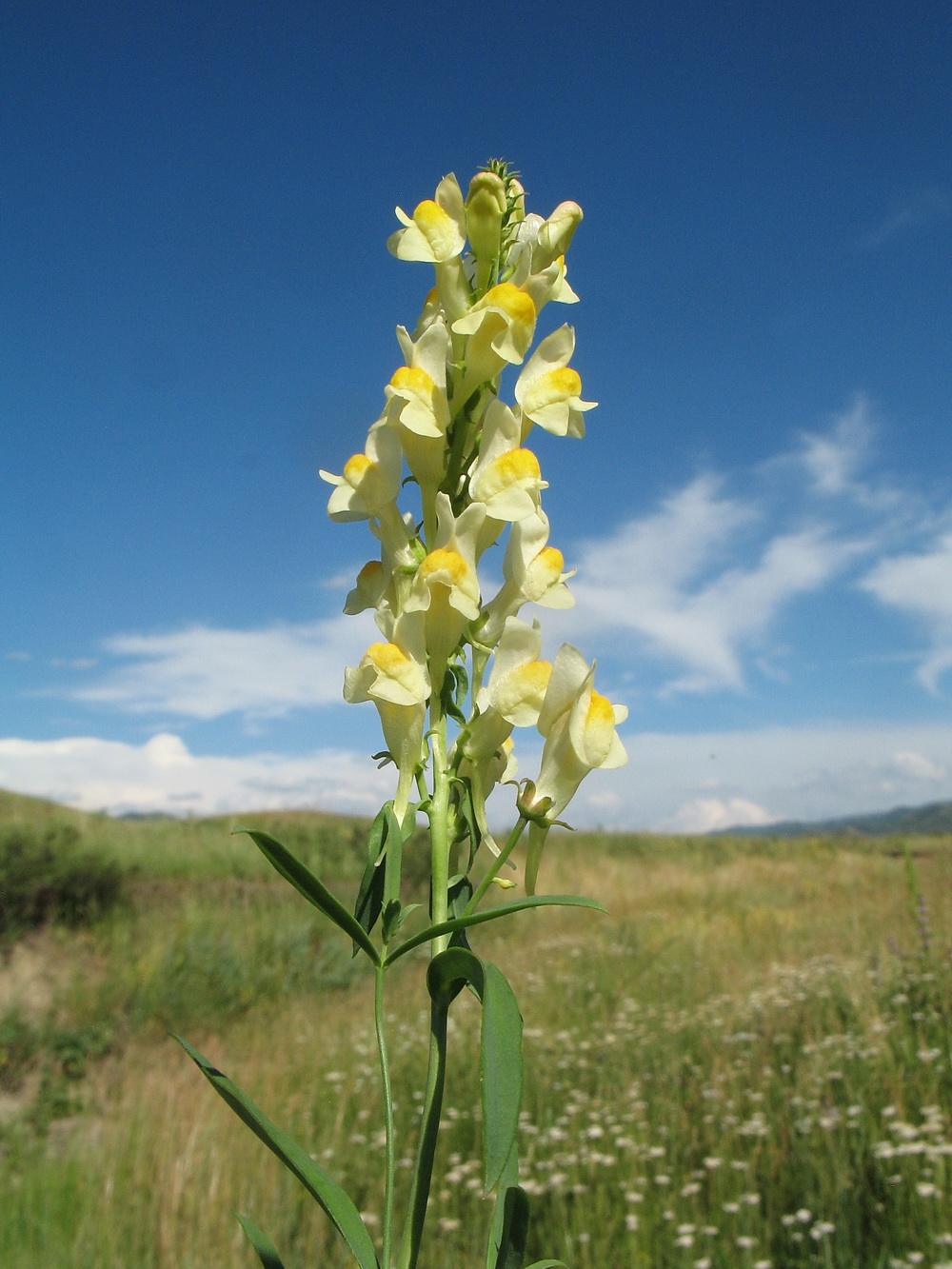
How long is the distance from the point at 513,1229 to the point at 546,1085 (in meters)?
3.87

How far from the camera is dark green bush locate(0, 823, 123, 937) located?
24.1 feet

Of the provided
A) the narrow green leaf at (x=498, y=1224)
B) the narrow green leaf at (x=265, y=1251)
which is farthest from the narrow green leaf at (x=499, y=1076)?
the narrow green leaf at (x=265, y=1251)

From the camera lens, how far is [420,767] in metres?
1.16

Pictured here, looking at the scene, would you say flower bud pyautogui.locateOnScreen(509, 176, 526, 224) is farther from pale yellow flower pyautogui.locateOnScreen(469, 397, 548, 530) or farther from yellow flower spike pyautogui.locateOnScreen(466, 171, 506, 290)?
pale yellow flower pyautogui.locateOnScreen(469, 397, 548, 530)

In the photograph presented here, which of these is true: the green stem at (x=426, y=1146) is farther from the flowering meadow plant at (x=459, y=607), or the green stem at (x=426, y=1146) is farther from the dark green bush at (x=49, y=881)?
the dark green bush at (x=49, y=881)

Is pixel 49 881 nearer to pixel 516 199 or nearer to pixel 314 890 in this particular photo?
A: pixel 314 890

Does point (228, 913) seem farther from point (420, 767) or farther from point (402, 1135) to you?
point (420, 767)

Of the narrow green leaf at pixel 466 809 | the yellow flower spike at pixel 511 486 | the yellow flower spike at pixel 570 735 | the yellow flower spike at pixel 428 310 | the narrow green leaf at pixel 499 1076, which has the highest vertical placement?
the yellow flower spike at pixel 428 310

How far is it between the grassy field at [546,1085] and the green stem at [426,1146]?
7.93ft

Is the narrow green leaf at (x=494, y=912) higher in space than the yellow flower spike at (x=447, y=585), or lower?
lower

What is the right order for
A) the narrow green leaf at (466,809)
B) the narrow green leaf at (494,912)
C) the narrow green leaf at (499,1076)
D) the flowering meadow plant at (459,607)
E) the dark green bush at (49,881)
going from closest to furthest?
the narrow green leaf at (499,1076) < the narrow green leaf at (494,912) < the flowering meadow plant at (459,607) < the narrow green leaf at (466,809) < the dark green bush at (49,881)

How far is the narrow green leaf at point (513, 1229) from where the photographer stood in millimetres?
922

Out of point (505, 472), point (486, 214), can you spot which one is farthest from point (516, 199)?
point (505, 472)

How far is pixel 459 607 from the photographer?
1.10 m
